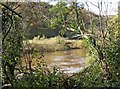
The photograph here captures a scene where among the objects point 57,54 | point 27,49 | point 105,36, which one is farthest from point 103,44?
point 27,49

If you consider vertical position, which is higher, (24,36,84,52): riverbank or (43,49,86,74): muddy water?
(24,36,84,52): riverbank

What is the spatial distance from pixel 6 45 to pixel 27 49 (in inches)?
9.0

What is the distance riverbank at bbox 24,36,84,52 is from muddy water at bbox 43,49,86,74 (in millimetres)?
61

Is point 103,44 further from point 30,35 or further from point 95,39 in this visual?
point 30,35

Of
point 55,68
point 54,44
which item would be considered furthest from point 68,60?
point 55,68

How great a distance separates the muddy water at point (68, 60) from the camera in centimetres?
305

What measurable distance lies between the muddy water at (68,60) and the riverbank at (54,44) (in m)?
0.06

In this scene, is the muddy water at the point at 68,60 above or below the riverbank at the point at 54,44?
below

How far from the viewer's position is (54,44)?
3189 mm

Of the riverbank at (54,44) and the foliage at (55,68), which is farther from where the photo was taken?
the riverbank at (54,44)

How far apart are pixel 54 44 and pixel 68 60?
0.89 ft

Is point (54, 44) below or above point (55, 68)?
above

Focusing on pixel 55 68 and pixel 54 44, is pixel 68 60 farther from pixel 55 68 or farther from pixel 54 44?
pixel 55 68

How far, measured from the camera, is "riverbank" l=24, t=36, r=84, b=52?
9.83ft
